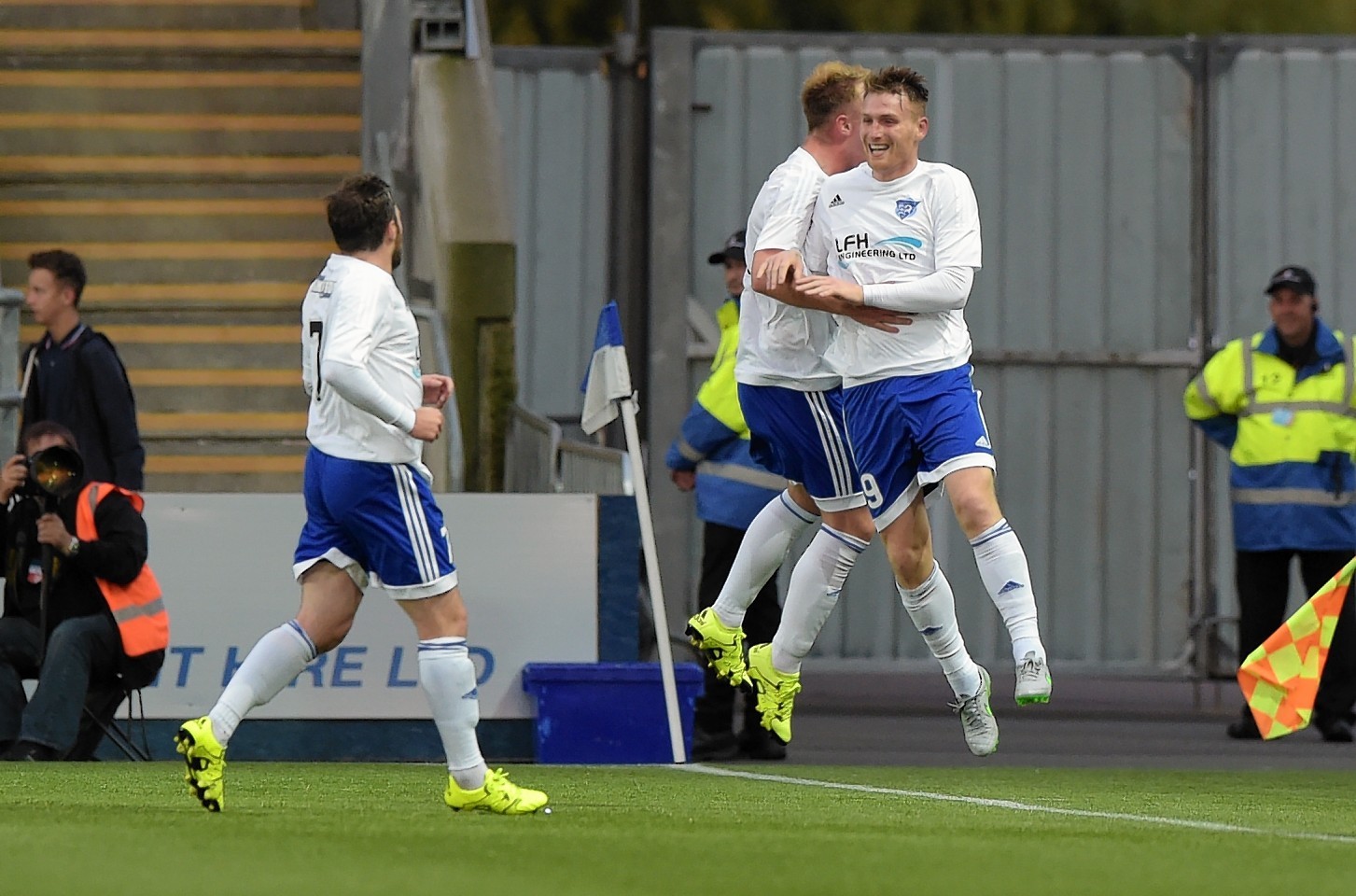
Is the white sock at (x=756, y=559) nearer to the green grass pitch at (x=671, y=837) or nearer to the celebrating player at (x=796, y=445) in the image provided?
the celebrating player at (x=796, y=445)

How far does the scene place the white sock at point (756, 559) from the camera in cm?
862

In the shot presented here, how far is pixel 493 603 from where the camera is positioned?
37.0 ft

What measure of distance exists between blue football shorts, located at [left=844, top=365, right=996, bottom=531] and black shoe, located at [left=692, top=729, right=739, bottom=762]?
10.6 feet

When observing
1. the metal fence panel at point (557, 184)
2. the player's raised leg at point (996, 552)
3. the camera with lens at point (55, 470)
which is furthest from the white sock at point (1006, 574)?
the metal fence panel at point (557, 184)

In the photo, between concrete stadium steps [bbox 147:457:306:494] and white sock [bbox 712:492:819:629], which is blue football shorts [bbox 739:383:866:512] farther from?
concrete stadium steps [bbox 147:457:306:494]

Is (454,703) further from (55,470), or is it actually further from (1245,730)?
(1245,730)

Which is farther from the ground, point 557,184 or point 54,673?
point 557,184

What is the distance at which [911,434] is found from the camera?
316 inches

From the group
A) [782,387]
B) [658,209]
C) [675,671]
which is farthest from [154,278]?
[782,387]

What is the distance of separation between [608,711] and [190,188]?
17.6 ft

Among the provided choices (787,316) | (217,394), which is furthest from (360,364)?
(217,394)

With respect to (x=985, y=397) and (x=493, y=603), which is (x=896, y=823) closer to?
(x=493, y=603)

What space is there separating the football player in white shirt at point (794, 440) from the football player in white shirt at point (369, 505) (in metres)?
1.35

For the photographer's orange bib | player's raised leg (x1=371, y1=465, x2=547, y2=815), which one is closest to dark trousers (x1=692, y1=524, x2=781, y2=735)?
the photographer's orange bib
